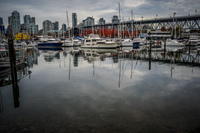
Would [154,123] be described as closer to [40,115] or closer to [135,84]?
[40,115]

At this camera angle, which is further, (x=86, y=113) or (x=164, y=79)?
(x=164, y=79)

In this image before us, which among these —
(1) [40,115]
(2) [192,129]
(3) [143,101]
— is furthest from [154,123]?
(1) [40,115]

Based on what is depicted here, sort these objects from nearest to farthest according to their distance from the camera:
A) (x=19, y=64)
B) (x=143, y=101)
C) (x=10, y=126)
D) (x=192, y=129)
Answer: (x=192, y=129), (x=10, y=126), (x=143, y=101), (x=19, y=64)

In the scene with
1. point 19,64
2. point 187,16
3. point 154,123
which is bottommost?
point 154,123

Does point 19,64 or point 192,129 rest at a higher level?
point 19,64

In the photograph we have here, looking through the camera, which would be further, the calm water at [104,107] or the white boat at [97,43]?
the white boat at [97,43]

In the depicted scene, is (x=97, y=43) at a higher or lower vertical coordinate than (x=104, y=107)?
higher

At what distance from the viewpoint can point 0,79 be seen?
15.9 metres

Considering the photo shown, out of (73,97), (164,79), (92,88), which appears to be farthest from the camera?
(164,79)

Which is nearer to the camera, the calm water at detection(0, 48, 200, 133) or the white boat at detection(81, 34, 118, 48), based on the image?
the calm water at detection(0, 48, 200, 133)

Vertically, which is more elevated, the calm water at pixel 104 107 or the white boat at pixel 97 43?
the white boat at pixel 97 43

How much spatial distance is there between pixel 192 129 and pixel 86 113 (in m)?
4.53

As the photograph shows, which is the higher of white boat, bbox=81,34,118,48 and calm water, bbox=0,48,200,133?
white boat, bbox=81,34,118,48

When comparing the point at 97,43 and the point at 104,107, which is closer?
the point at 104,107
